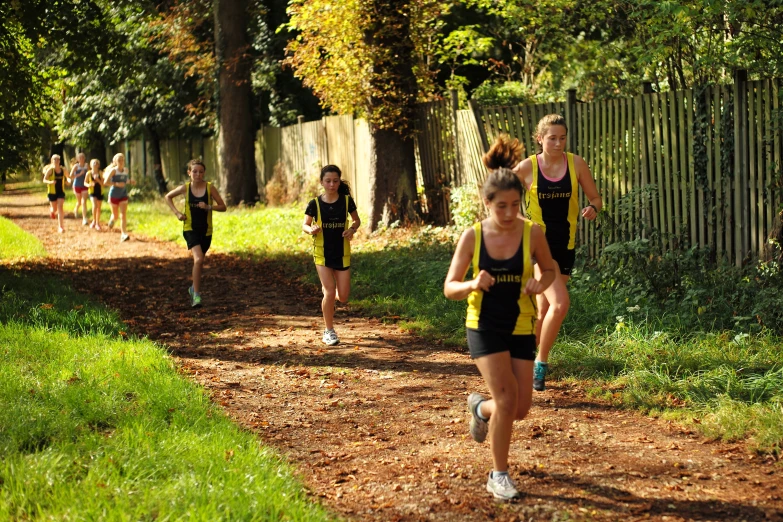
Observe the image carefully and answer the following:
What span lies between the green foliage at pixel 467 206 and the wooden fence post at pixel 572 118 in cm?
207

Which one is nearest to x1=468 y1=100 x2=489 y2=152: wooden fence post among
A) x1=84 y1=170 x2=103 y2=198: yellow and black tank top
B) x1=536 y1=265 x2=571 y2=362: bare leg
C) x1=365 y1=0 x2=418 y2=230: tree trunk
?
x1=365 y1=0 x2=418 y2=230: tree trunk

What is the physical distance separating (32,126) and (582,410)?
12.2 m

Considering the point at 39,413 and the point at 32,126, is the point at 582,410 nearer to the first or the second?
the point at 39,413

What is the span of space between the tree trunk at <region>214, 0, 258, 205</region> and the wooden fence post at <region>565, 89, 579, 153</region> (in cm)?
1268

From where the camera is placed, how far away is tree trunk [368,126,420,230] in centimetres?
1630

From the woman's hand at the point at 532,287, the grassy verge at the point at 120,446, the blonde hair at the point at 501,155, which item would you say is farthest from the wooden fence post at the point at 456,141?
the woman's hand at the point at 532,287

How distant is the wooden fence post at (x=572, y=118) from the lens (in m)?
11.9

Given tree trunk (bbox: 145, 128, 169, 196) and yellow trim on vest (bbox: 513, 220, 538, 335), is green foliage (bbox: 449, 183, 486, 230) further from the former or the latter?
tree trunk (bbox: 145, 128, 169, 196)

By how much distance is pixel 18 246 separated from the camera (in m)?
17.5

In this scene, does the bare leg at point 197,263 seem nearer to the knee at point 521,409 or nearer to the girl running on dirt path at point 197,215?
the girl running on dirt path at point 197,215

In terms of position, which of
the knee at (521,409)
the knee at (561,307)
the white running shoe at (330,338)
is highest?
the knee at (561,307)

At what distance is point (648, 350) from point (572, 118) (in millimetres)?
5209

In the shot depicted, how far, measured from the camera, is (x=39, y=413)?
5969 millimetres

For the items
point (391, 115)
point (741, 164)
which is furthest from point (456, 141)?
point (741, 164)
